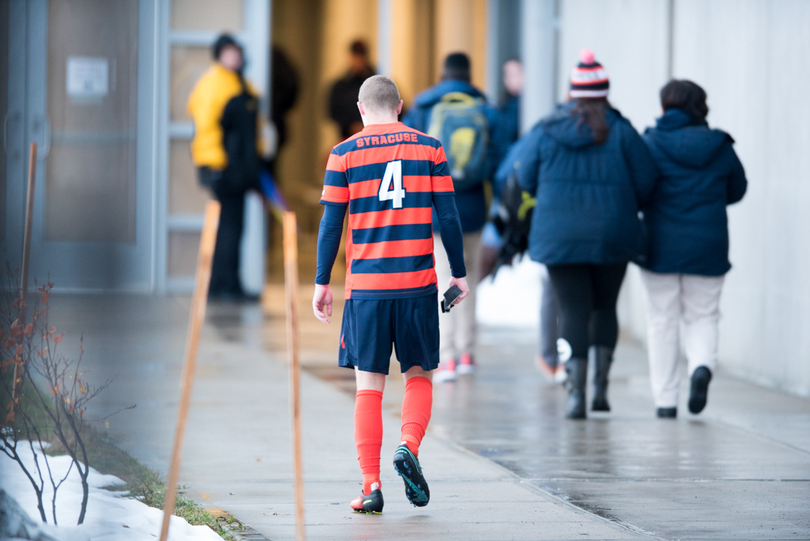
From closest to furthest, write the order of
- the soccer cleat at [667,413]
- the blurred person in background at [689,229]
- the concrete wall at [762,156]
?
the blurred person in background at [689,229]
the soccer cleat at [667,413]
the concrete wall at [762,156]

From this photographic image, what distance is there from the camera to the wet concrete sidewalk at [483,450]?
4.33m

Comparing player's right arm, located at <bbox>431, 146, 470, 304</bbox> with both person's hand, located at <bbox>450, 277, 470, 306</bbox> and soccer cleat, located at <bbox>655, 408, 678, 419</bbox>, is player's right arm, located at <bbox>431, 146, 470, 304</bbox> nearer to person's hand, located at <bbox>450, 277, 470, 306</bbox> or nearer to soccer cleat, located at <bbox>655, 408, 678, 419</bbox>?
person's hand, located at <bbox>450, 277, 470, 306</bbox>

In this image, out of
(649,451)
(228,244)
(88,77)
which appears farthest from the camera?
(228,244)

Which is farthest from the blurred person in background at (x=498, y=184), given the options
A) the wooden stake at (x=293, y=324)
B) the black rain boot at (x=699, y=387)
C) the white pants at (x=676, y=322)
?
the wooden stake at (x=293, y=324)

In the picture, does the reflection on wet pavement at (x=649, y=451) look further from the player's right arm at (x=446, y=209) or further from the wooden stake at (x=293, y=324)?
the wooden stake at (x=293, y=324)

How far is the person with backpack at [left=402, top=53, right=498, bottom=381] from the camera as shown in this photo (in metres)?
7.82

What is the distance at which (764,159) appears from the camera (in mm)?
7891

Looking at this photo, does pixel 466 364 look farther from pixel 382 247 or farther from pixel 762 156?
pixel 382 247

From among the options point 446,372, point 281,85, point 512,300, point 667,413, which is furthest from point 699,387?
point 281,85

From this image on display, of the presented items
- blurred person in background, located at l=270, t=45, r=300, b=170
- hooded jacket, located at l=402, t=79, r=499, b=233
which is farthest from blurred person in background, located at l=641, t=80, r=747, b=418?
blurred person in background, located at l=270, t=45, r=300, b=170

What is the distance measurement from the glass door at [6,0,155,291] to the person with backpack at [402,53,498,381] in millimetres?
4239

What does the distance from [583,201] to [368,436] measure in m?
2.32

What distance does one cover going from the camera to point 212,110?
38.0ft

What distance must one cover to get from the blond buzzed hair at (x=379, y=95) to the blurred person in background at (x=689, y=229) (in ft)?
8.00
